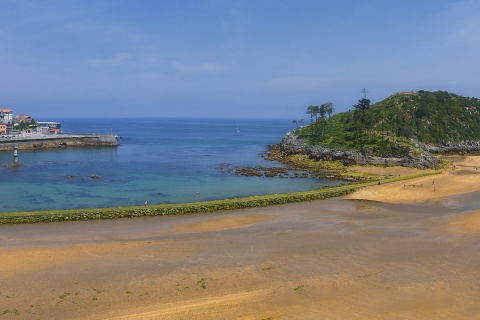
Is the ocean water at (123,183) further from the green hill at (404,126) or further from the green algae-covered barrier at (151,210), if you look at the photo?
the green hill at (404,126)

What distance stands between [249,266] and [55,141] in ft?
381

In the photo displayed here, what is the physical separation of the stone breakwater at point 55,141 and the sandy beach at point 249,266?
8959 cm

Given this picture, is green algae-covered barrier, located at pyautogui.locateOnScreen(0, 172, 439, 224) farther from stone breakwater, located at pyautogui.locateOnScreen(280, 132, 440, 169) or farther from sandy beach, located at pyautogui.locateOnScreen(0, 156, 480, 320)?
stone breakwater, located at pyautogui.locateOnScreen(280, 132, 440, 169)

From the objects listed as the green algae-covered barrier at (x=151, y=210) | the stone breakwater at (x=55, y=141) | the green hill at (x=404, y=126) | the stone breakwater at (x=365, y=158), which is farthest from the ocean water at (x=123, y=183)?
the green hill at (x=404, y=126)

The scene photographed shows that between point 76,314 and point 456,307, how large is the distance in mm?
20895

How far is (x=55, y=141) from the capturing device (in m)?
125

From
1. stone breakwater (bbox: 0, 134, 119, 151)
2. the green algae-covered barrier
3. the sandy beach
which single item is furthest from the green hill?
stone breakwater (bbox: 0, 134, 119, 151)

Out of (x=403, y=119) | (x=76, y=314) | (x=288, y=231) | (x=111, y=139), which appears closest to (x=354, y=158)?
(x=403, y=119)

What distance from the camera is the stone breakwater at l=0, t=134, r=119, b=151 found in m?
115

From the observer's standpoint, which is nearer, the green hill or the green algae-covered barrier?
the green algae-covered barrier

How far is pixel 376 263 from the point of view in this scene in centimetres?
2816

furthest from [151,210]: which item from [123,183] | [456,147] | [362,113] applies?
[456,147]

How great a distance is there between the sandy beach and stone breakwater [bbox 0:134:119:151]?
8959 centimetres

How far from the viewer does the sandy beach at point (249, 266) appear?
2123 centimetres
